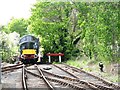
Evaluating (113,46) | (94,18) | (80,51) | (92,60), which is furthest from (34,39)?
(113,46)

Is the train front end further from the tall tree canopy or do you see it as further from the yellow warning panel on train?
the tall tree canopy

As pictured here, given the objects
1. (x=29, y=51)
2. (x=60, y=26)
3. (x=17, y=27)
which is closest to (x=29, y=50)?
(x=29, y=51)

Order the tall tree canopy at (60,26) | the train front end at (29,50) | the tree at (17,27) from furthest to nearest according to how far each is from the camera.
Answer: the tree at (17,27) < the tall tree canopy at (60,26) < the train front end at (29,50)

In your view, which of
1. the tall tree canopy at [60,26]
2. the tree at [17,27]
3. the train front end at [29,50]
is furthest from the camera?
the tree at [17,27]

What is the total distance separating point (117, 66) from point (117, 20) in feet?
4.81

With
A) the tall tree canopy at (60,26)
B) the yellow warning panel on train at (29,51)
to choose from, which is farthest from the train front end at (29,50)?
the tall tree canopy at (60,26)

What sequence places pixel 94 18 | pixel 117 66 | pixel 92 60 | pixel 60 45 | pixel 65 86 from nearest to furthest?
pixel 65 86 → pixel 117 66 → pixel 94 18 → pixel 92 60 → pixel 60 45

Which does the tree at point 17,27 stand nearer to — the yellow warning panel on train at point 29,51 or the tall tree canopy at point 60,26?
the tall tree canopy at point 60,26

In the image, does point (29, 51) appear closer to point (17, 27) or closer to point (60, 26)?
point (60, 26)

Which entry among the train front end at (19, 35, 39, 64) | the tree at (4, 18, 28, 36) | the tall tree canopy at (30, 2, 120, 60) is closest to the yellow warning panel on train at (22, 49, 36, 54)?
the train front end at (19, 35, 39, 64)

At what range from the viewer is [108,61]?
34.8 ft

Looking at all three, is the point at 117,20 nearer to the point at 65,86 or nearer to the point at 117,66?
the point at 117,66

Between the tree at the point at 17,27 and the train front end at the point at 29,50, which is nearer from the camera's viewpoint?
the train front end at the point at 29,50

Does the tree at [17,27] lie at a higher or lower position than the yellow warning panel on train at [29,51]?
higher
